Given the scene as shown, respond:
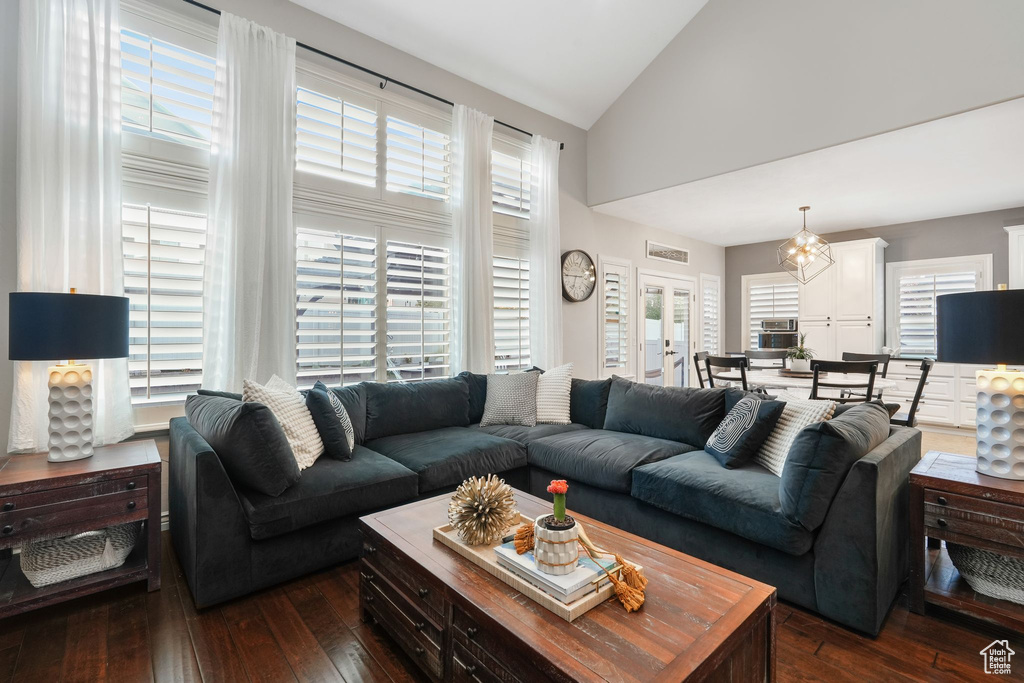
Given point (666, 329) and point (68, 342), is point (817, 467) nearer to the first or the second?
point (68, 342)

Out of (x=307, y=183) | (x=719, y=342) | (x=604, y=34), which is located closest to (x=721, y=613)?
(x=307, y=183)

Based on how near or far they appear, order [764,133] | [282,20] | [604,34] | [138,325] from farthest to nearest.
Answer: [604,34]
[764,133]
[282,20]
[138,325]

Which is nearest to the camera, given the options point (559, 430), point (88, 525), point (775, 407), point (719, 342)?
point (88, 525)

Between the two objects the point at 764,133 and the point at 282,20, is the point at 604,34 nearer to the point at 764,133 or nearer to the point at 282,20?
the point at 764,133

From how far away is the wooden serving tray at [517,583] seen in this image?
1185 millimetres

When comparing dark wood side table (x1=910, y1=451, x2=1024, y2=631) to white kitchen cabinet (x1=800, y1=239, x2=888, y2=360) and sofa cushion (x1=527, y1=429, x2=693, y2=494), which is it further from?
white kitchen cabinet (x1=800, y1=239, x2=888, y2=360)

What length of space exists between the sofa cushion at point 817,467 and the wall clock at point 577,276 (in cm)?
327

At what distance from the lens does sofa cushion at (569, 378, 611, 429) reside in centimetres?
359

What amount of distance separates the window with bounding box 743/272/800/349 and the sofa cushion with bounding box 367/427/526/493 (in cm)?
565

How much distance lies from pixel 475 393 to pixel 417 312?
803 mm

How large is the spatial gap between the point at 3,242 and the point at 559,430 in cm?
324

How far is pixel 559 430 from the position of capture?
11.2 feet

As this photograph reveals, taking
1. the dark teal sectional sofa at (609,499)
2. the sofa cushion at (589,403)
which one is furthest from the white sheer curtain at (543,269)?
the dark teal sectional sofa at (609,499)

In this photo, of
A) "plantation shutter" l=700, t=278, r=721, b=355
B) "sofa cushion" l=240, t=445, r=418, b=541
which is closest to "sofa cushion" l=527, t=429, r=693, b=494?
"sofa cushion" l=240, t=445, r=418, b=541
